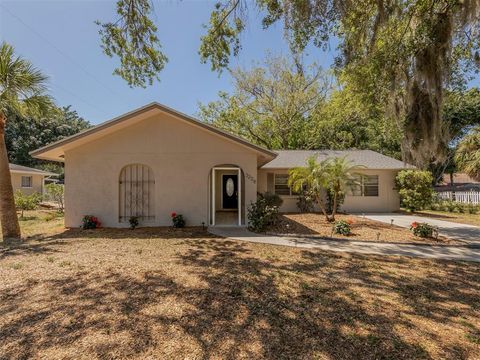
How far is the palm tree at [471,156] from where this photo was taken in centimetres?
1775

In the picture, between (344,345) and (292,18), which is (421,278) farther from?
(292,18)

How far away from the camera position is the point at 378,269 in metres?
5.60

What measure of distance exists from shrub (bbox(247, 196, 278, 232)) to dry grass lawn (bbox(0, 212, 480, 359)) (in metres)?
2.72

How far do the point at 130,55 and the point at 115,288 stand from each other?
6.72 meters

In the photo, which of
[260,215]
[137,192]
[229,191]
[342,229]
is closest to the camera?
[342,229]

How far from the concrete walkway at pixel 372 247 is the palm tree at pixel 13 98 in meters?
6.84

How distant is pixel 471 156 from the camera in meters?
18.5

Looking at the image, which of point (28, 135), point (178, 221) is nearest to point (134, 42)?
point (178, 221)

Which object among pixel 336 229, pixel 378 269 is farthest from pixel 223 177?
pixel 378 269

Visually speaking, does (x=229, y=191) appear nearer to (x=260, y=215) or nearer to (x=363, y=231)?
(x=260, y=215)

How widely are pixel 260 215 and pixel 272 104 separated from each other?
16.2m

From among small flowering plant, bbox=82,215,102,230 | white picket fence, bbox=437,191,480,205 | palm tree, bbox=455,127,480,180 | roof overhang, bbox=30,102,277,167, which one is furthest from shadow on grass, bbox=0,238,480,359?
palm tree, bbox=455,127,480,180

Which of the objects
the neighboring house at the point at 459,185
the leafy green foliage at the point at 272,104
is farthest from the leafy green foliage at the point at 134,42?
the neighboring house at the point at 459,185

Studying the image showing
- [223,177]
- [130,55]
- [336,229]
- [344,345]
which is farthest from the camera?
[223,177]
